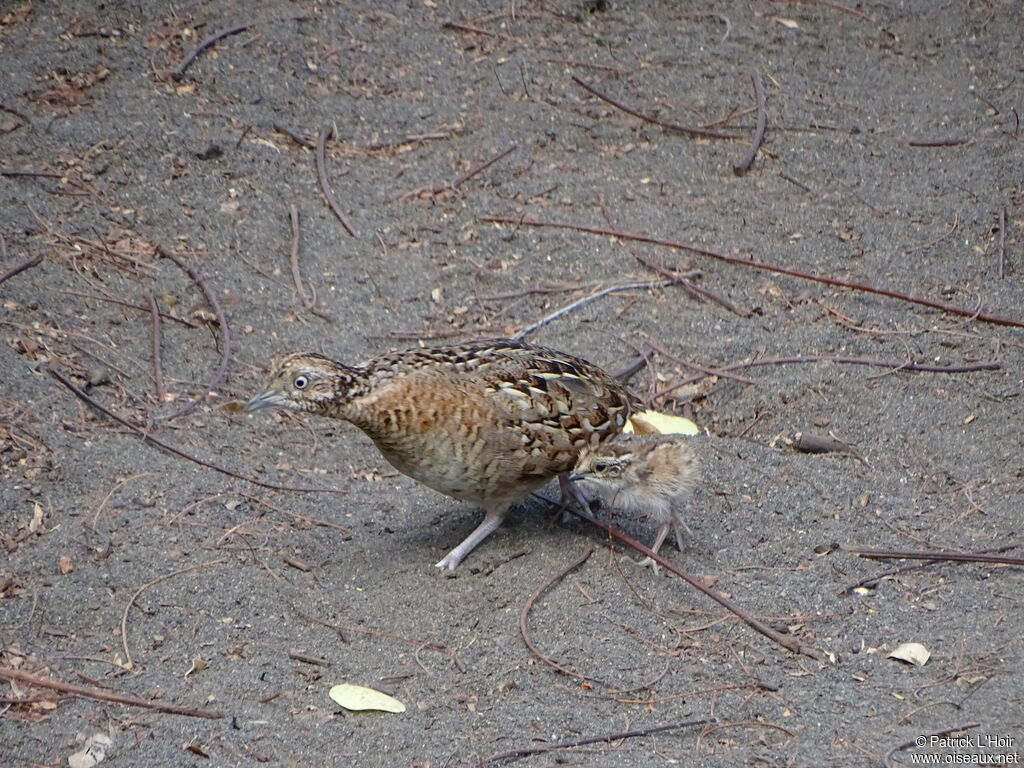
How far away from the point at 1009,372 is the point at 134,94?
664cm

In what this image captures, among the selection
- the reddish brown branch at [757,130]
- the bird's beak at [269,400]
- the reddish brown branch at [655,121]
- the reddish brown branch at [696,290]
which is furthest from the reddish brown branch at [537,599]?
the reddish brown branch at [655,121]

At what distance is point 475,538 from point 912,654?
86.1 inches

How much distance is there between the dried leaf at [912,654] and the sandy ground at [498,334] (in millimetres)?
66

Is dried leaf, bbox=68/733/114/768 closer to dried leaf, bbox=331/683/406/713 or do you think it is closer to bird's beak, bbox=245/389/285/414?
dried leaf, bbox=331/683/406/713

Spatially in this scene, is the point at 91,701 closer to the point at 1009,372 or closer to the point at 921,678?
the point at 921,678

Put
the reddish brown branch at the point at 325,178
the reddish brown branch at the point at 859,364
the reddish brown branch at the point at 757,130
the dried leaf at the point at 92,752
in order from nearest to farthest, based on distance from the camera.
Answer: the dried leaf at the point at 92,752, the reddish brown branch at the point at 859,364, the reddish brown branch at the point at 325,178, the reddish brown branch at the point at 757,130

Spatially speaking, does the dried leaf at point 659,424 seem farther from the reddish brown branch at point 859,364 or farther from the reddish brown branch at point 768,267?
the reddish brown branch at point 768,267

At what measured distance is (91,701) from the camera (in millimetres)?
5062

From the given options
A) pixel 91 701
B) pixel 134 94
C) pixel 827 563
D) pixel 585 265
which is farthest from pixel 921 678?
pixel 134 94

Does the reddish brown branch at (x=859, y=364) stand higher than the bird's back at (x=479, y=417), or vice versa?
the bird's back at (x=479, y=417)

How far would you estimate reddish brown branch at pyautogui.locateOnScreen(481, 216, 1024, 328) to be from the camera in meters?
8.29

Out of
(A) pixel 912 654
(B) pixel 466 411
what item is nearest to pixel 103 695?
(B) pixel 466 411

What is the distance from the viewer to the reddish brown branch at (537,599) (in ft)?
17.7

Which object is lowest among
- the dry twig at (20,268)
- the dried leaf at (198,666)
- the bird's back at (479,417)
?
the dried leaf at (198,666)
